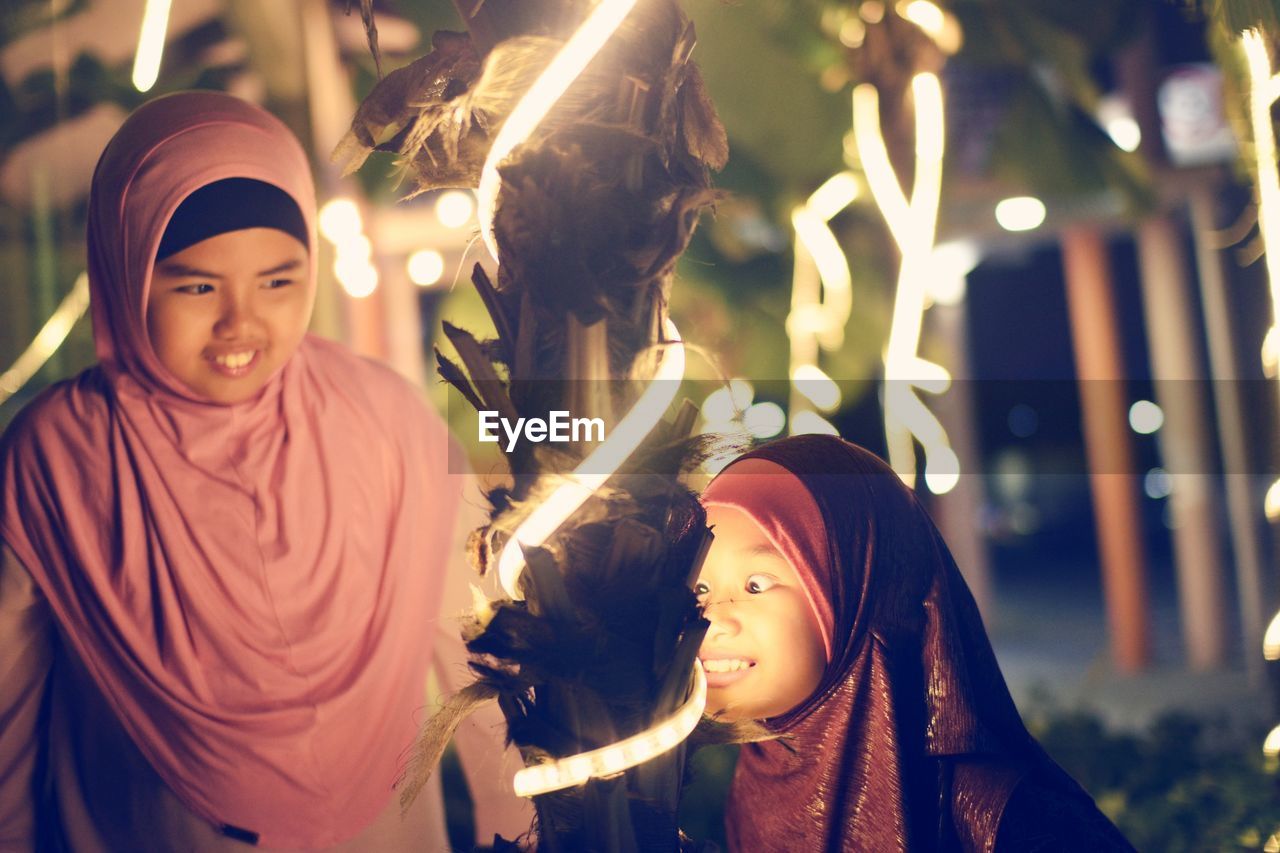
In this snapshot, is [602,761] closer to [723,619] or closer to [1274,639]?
[723,619]

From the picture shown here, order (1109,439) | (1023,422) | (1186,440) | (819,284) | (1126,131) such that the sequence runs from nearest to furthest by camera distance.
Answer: (819,284) → (1126,131) → (1186,440) → (1109,439) → (1023,422)

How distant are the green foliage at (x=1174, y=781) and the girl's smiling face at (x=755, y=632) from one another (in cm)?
125

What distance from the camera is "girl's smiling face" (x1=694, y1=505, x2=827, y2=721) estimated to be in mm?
1274

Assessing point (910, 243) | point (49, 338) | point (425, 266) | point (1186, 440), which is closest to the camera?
point (49, 338)

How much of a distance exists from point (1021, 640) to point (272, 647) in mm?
6226

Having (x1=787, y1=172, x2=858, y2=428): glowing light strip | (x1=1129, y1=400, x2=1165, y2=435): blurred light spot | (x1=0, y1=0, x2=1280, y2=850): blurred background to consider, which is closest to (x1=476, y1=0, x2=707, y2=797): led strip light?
(x1=0, y1=0, x2=1280, y2=850): blurred background

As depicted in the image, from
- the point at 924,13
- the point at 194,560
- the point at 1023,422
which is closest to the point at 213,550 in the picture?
the point at 194,560

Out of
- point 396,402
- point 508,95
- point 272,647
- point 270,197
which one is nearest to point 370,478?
point 396,402

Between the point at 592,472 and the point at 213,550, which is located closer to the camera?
the point at 592,472

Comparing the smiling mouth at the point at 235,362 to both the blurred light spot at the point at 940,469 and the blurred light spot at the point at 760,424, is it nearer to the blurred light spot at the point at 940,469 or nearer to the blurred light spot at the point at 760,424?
the blurred light spot at the point at 760,424

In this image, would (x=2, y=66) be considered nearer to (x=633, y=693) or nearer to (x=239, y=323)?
(x=239, y=323)

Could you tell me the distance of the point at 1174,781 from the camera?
2855 mm

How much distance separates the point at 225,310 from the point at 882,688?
3.19 feet

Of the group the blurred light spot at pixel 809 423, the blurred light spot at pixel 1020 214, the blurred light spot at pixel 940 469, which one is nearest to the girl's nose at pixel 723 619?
the blurred light spot at pixel 809 423
